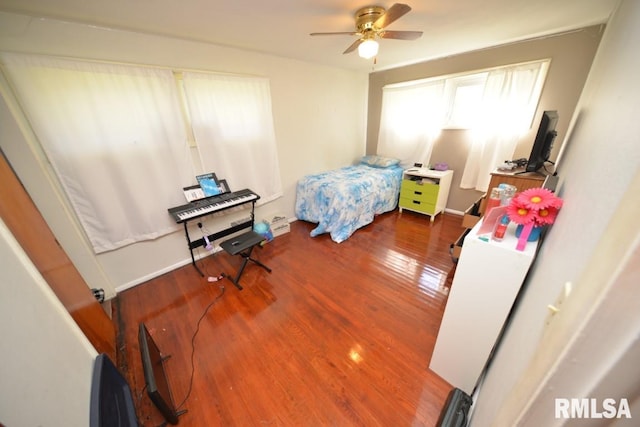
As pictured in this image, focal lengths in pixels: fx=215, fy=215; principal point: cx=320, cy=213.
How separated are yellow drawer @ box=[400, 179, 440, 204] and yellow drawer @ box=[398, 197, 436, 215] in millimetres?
50

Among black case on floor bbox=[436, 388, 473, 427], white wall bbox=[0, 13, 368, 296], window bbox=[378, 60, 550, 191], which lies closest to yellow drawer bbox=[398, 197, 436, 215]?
window bbox=[378, 60, 550, 191]

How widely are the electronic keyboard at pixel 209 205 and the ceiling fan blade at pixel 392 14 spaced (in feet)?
6.60

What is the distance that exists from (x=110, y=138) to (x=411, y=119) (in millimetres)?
3819

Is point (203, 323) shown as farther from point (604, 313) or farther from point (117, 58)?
point (117, 58)

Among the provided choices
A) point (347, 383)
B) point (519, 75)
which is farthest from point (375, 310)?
point (519, 75)

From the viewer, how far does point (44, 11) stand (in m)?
1.45

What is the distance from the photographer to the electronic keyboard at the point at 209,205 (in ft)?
7.06

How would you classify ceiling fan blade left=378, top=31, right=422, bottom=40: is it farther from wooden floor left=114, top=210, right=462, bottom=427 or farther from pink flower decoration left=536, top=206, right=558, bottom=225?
wooden floor left=114, top=210, right=462, bottom=427

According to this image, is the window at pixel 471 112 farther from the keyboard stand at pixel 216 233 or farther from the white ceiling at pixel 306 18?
the keyboard stand at pixel 216 233

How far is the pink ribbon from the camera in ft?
2.97

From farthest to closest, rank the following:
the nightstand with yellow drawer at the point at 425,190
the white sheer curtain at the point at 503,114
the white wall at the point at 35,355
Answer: the nightstand with yellow drawer at the point at 425,190 → the white sheer curtain at the point at 503,114 → the white wall at the point at 35,355

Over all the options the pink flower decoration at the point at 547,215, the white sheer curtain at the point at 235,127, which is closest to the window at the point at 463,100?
the white sheer curtain at the point at 235,127

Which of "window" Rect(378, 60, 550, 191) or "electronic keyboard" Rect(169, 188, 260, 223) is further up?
"window" Rect(378, 60, 550, 191)

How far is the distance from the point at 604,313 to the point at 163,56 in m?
2.93
